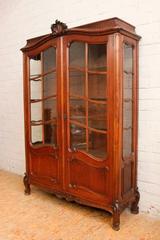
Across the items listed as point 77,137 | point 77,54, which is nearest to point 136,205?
point 77,137

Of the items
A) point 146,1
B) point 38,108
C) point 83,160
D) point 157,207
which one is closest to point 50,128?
point 38,108

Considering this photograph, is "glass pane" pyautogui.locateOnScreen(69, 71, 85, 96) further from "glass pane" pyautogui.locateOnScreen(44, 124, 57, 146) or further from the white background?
the white background

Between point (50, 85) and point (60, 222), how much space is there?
4.41 ft

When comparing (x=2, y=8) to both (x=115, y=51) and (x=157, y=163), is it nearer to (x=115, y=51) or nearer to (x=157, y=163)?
(x=115, y=51)

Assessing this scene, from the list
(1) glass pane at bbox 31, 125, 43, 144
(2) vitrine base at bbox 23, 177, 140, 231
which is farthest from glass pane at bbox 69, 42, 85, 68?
(2) vitrine base at bbox 23, 177, 140, 231

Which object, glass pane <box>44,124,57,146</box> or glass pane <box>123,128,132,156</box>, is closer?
glass pane <box>123,128,132,156</box>

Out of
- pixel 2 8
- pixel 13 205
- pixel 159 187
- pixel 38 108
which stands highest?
pixel 2 8

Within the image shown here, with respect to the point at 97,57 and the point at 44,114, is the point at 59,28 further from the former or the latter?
the point at 44,114

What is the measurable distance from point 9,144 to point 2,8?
6.64 ft

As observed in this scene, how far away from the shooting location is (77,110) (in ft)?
7.90

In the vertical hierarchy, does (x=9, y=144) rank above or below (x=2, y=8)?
below

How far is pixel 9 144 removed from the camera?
386 cm

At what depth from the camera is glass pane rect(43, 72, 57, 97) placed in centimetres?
256

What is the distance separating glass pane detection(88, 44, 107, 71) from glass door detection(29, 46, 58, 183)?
0.43m
